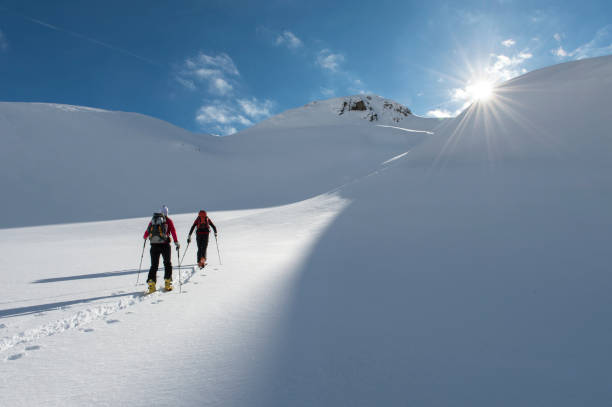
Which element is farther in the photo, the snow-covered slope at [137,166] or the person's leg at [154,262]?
the snow-covered slope at [137,166]

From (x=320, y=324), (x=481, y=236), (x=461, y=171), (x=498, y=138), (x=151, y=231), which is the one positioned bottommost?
(x=320, y=324)

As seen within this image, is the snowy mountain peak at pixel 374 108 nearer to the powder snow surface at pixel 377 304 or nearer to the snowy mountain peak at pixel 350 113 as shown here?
the snowy mountain peak at pixel 350 113

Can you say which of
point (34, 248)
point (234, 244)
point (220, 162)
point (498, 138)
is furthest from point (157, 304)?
point (220, 162)

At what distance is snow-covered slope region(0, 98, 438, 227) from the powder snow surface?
890cm

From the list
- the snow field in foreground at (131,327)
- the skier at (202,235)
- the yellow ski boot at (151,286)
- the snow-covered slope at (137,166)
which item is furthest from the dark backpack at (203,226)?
the snow-covered slope at (137,166)

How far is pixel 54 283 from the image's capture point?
6.23 metres

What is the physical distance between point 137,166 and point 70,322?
80.1ft

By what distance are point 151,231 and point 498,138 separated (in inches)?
538

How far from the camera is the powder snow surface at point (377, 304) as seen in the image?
259 cm

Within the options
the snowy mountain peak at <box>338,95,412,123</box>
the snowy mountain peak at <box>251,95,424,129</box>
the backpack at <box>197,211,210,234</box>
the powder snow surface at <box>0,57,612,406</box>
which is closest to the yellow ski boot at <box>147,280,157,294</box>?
the powder snow surface at <box>0,57,612,406</box>

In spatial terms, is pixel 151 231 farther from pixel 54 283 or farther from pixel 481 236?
pixel 481 236

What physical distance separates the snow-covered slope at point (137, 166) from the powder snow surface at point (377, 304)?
350 inches

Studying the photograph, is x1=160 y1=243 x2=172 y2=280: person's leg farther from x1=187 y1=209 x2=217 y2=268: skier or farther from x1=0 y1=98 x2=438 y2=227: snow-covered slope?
x1=0 y1=98 x2=438 y2=227: snow-covered slope

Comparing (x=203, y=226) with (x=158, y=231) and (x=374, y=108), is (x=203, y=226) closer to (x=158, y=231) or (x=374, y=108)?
(x=158, y=231)
